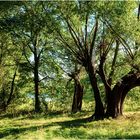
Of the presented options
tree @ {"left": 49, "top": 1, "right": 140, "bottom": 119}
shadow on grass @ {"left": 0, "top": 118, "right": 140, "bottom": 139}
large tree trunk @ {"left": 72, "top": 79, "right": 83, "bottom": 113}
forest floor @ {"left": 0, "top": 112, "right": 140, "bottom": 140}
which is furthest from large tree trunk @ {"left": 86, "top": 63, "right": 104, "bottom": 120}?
large tree trunk @ {"left": 72, "top": 79, "right": 83, "bottom": 113}

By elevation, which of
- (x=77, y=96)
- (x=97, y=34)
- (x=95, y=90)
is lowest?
(x=95, y=90)

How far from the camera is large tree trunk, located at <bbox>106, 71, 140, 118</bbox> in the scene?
31.0m

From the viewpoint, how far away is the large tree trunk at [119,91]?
31.0 meters

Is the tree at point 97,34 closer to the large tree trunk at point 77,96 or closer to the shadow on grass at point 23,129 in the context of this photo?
the shadow on grass at point 23,129

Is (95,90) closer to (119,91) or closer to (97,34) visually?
(119,91)

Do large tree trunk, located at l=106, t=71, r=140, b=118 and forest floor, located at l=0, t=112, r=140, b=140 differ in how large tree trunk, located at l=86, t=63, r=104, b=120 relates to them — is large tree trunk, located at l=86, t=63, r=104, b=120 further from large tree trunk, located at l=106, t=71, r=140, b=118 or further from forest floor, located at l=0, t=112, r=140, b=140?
forest floor, located at l=0, t=112, r=140, b=140

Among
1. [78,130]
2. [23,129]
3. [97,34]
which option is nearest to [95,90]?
[97,34]

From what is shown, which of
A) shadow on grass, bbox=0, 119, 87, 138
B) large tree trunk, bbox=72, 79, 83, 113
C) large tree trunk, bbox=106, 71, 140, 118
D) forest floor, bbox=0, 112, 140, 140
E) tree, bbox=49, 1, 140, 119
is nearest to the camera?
forest floor, bbox=0, 112, 140, 140

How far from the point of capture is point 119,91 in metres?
31.6

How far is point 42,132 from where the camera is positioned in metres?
25.1

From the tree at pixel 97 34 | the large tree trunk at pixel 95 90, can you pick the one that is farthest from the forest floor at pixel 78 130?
the tree at pixel 97 34

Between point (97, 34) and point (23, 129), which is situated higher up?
point (97, 34)

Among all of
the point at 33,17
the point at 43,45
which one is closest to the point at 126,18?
the point at 33,17

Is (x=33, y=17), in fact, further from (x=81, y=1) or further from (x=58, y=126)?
(x=58, y=126)
